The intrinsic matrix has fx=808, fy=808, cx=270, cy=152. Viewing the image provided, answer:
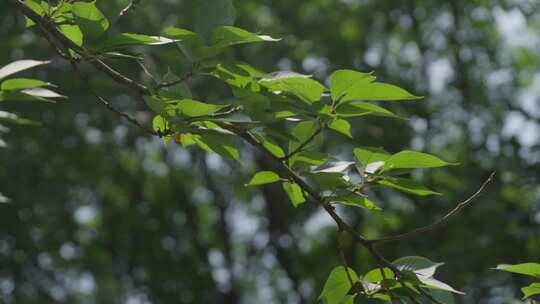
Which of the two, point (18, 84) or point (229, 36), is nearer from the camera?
point (229, 36)

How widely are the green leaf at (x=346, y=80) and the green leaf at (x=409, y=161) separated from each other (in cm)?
17

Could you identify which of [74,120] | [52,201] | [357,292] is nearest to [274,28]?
[74,120]

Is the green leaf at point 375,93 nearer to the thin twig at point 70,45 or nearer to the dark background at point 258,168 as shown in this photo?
the thin twig at point 70,45

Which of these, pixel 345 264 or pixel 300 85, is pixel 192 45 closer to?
pixel 300 85

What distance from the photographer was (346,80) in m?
1.59

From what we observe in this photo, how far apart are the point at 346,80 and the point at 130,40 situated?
17.2 inches

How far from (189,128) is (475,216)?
4.85 meters

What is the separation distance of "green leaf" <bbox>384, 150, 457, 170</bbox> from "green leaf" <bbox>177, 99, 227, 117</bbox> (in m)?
0.38

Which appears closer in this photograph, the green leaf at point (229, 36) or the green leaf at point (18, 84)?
the green leaf at point (229, 36)

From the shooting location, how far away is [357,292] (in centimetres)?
173

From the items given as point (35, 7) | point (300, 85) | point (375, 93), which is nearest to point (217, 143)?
point (300, 85)

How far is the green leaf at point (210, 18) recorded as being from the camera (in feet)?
5.48

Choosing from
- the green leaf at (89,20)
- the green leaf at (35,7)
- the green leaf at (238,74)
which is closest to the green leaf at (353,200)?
the green leaf at (238,74)

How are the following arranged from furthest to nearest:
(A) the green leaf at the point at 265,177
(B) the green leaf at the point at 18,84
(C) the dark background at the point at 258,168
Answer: (C) the dark background at the point at 258,168 < (B) the green leaf at the point at 18,84 < (A) the green leaf at the point at 265,177
